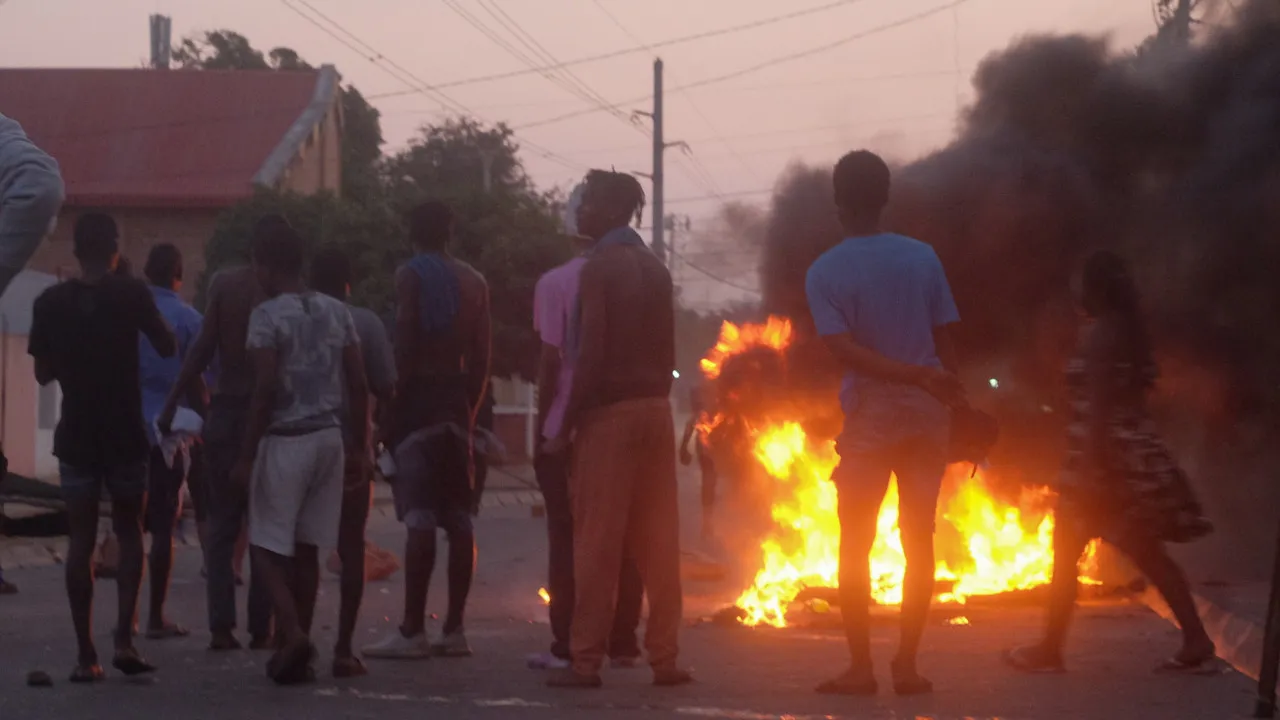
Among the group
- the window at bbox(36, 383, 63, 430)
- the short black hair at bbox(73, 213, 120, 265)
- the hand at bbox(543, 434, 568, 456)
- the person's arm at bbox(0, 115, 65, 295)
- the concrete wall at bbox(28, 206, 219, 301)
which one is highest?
the concrete wall at bbox(28, 206, 219, 301)

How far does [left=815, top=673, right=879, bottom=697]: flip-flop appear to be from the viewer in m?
6.06

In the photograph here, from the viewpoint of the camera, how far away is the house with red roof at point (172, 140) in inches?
1463

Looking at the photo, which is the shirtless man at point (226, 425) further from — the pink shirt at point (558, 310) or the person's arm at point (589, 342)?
the person's arm at point (589, 342)

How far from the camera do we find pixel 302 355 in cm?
→ 687

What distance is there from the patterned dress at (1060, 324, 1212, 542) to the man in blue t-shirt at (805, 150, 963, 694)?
1106 mm

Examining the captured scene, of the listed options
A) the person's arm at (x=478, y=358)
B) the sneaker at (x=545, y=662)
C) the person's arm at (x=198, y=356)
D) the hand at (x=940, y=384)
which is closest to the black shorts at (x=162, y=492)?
the person's arm at (x=198, y=356)

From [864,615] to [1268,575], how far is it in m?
5.52

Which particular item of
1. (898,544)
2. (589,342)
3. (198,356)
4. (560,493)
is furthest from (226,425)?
(898,544)

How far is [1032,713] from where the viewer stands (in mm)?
5766

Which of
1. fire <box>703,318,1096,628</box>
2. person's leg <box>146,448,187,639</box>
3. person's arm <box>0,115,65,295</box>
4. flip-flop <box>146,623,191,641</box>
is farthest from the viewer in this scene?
fire <box>703,318,1096,628</box>

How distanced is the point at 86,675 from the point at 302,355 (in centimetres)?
162

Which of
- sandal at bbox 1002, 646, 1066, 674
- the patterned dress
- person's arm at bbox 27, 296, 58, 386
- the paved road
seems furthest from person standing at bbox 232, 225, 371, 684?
the patterned dress

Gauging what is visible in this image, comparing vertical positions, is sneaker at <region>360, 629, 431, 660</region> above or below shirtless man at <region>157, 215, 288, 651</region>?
below

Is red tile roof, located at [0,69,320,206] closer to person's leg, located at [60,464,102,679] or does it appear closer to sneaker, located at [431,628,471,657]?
sneaker, located at [431,628,471,657]
